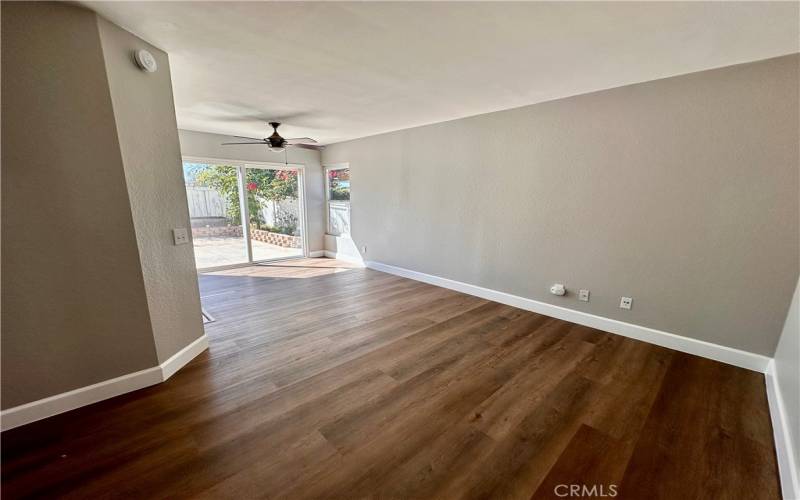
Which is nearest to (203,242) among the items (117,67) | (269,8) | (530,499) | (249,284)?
(249,284)

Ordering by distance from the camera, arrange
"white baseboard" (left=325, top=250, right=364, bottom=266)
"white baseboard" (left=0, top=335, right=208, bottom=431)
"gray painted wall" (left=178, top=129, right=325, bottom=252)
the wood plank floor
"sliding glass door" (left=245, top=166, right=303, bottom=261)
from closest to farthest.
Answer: the wood plank floor < "white baseboard" (left=0, top=335, right=208, bottom=431) < "gray painted wall" (left=178, top=129, right=325, bottom=252) < "sliding glass door" (left=245, top=166, right=303, bottom=261) < "white baseboard" (left=325, top=250, right=364, bottom=266)

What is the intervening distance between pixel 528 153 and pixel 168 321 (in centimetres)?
376

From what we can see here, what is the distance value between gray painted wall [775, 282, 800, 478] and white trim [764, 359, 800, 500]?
4 cm

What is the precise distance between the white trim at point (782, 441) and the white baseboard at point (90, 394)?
3594 millimetres

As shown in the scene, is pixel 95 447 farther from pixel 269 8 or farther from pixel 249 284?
pixel 249 284

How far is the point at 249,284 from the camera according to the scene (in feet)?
15.6

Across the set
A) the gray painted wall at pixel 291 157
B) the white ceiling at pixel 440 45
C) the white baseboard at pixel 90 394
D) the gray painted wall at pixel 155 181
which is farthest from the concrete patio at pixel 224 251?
the white baseboard at pixel 90 394

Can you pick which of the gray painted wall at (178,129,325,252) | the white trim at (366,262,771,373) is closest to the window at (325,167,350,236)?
the gray painted wall at (178,129,325,252)

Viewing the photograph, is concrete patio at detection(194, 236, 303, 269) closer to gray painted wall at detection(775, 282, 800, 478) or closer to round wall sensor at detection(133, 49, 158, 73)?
round wall sensor at detection(133, 49, 158, 73)

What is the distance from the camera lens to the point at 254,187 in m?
5.83

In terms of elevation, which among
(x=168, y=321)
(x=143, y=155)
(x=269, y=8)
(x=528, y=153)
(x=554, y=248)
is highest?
(x=269, y=8)

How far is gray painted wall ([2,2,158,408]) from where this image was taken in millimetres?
1640

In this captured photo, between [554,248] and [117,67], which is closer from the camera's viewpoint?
[117,67]

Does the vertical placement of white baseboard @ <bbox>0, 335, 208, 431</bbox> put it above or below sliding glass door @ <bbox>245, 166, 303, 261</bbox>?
below
